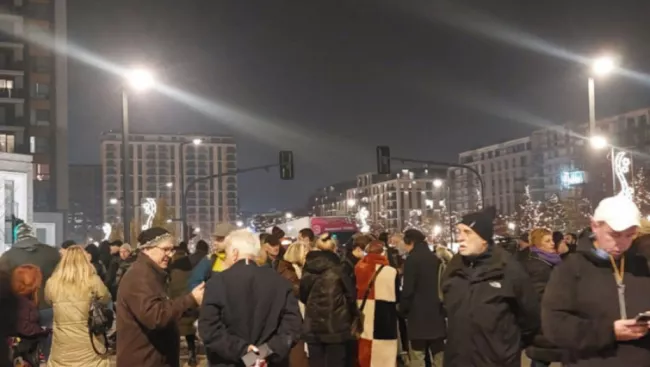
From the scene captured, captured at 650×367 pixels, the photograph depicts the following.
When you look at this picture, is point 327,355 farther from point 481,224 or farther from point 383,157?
point 383,157

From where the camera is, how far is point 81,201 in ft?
514

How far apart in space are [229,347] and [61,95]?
83.2 m

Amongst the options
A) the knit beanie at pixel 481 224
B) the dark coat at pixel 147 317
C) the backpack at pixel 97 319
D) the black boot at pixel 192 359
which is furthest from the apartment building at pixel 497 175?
the dark coat at pixel 147 317

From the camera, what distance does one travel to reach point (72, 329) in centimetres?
830

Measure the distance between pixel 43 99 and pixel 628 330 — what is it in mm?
84449

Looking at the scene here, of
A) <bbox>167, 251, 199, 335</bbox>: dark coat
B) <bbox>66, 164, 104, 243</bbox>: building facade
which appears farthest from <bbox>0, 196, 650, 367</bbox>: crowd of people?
<bbox>66, 164, 104, 243</bbox>: building facade

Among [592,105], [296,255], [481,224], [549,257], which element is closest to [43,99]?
[592,105]

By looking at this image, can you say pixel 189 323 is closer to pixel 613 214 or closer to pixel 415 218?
pixel 613 214

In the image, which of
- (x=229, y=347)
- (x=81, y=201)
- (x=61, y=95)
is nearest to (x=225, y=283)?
(x=229, y=347)

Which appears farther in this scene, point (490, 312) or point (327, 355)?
point (327, 355)

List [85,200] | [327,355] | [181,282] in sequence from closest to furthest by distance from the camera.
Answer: [327,355] < [181,282] < [85,200]

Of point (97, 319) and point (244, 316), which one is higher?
point (244, 316)

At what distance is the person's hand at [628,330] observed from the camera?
14.0 feet

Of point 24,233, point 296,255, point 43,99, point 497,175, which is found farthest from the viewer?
point 497,175
